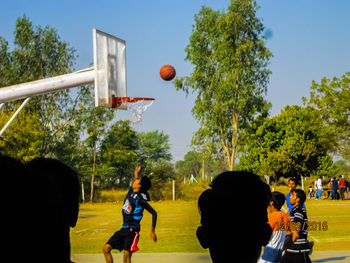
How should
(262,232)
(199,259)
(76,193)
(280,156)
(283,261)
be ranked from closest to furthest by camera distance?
(262,232), (76,193), (283,261), (199,259), (280,156)

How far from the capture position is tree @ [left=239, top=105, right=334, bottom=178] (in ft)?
180

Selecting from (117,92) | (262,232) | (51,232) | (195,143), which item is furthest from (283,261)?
(195,143)

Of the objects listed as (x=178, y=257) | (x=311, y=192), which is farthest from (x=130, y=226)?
(x=311, y=192)

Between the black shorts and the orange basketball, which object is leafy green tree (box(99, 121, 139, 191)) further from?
the black shorts

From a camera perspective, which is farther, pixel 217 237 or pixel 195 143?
pixel 195 143

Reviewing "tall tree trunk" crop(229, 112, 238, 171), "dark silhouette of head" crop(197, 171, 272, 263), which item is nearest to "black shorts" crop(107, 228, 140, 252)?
"dark silhouette of head" crop(197, 171, 272, 263)

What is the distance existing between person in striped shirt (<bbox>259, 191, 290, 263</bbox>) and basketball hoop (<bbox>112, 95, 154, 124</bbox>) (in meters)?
3.73

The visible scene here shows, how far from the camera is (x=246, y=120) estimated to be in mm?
43625

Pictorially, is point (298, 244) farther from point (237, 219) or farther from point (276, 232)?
point (237, 219)

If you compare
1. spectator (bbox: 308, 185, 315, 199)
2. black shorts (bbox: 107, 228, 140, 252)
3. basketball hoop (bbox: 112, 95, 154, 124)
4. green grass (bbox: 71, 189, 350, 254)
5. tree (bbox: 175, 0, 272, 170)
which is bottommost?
green grass (bbox: 71, 189, 350, 254)

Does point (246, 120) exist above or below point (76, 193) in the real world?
above

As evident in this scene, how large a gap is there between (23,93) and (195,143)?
1381 inches

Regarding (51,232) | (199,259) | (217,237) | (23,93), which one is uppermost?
(23,93)

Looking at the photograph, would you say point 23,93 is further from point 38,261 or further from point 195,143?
point 195,143
